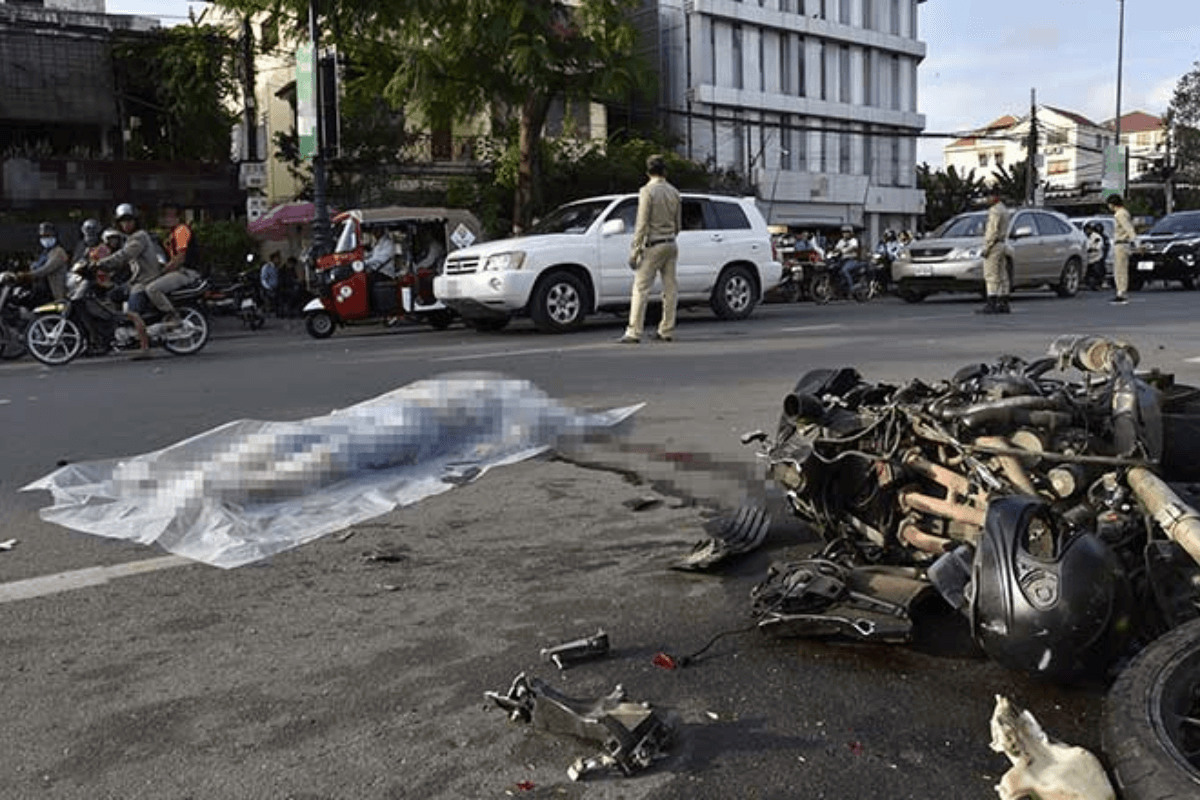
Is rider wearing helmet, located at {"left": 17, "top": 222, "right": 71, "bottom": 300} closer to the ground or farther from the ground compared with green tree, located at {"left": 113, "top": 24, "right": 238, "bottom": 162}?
closer to the ground

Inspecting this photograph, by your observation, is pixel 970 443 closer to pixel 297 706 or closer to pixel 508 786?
pixel 508 786

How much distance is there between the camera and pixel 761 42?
43.1 m

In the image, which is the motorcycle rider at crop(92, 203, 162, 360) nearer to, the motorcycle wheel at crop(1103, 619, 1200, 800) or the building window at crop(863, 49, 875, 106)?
the motorcycle wheel at crop(1103, 619, 1200, 800)

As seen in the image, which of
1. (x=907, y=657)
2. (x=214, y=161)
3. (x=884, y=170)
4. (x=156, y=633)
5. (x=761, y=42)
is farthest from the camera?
(x=884, y=170)

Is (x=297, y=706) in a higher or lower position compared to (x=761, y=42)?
lower

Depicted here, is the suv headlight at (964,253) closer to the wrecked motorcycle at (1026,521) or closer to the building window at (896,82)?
the wrecked motorcycle at (1026,521)

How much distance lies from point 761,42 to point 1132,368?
138 ft

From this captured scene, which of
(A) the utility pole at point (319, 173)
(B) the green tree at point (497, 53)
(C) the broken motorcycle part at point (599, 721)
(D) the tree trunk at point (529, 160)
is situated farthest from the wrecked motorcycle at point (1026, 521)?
(D) the tree trunk at point (529, 160)

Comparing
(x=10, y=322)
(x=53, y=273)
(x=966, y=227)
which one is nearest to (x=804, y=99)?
(x=966, y=227)

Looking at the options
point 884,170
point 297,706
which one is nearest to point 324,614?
point 297,706

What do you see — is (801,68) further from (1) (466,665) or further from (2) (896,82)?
(1) (466,665)

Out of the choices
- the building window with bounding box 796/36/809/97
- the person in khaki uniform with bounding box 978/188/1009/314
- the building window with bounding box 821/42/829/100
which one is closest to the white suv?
the person in khaki uniform with bounding box 978/188/1009/314

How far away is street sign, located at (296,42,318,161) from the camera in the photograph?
1856 cm

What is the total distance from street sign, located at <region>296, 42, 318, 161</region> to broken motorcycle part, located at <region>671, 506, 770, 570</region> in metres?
16.1
